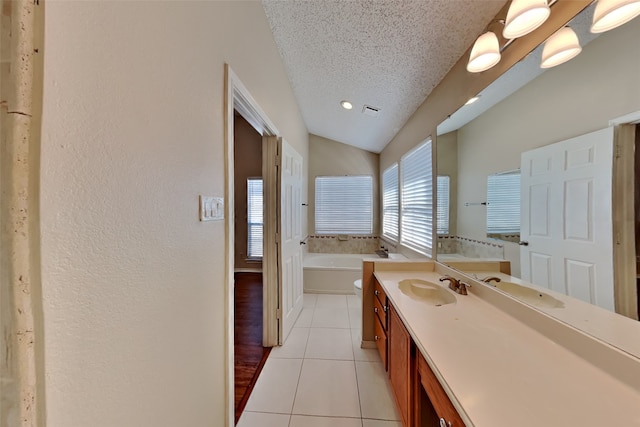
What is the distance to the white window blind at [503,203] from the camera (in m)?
1.35

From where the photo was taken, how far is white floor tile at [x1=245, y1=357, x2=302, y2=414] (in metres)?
1.57

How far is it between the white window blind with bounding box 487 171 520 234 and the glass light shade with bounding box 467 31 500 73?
632 millimetres

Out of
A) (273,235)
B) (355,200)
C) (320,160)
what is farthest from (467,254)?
(320,160)

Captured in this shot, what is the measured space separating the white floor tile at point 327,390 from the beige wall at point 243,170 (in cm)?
302

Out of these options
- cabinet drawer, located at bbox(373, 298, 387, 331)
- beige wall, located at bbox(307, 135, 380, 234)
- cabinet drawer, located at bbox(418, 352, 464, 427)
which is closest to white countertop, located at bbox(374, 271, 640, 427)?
cabinet drawer, located at bbox(418, 352, 464, 427)

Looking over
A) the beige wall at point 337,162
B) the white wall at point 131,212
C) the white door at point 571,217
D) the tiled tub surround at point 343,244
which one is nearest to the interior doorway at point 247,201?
the beige wall at point 337,162

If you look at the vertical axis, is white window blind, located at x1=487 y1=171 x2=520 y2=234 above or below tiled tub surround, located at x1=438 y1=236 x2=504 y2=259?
above

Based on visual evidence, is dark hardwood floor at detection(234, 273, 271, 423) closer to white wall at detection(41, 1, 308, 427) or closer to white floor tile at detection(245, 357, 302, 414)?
white floor tile at detection(245, 357, 302, 414)

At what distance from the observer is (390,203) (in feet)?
12.5

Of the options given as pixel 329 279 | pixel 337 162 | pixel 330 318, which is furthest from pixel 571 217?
pixel 337 162

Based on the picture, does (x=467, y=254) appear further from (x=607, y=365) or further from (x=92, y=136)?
(x=92, y=136)

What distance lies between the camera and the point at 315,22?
1.73m

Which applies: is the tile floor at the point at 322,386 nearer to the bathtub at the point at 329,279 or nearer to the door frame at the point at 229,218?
the door frame at the point at 229,218

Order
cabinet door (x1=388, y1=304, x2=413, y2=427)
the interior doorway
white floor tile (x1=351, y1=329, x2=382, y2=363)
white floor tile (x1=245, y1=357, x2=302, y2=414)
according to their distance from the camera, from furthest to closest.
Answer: the interior doorway
white floor tile (x1=351, y1=329, x2=382, y2=363)
white floor tile (x1=245, y1=357, x2=302, y2=414)
cabinet door (x1=388, y1=304, x2=413, y2=427)
